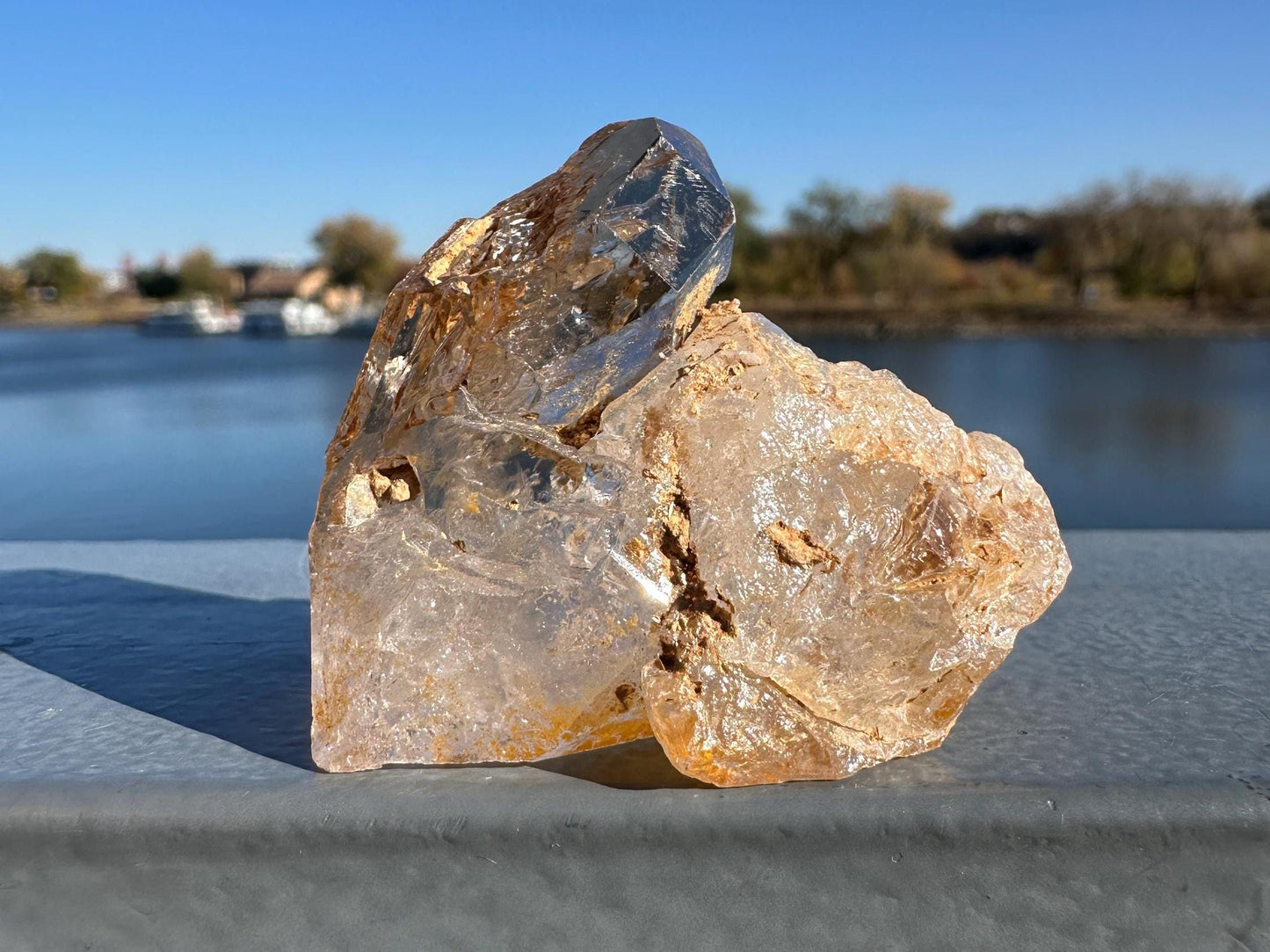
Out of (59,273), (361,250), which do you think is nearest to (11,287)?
(59,273)

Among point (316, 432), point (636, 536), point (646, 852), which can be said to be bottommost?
point (316, 432)

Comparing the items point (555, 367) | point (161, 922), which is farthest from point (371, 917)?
point (555, 367)

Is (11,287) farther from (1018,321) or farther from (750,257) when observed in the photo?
(1018,321)

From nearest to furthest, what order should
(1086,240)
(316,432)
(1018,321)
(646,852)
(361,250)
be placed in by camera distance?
(646,852) < (316,432) < (1018,321) < (1086,240) < (361,250)

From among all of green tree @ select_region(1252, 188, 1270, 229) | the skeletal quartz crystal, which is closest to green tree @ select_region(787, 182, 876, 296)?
green tree @ select_region(1252, 188, 1270, 229)

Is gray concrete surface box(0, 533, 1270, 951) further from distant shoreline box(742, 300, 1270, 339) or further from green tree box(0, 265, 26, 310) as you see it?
green tree box(0, 265, 26, 310)

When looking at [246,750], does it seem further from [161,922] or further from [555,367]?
[555,367]
